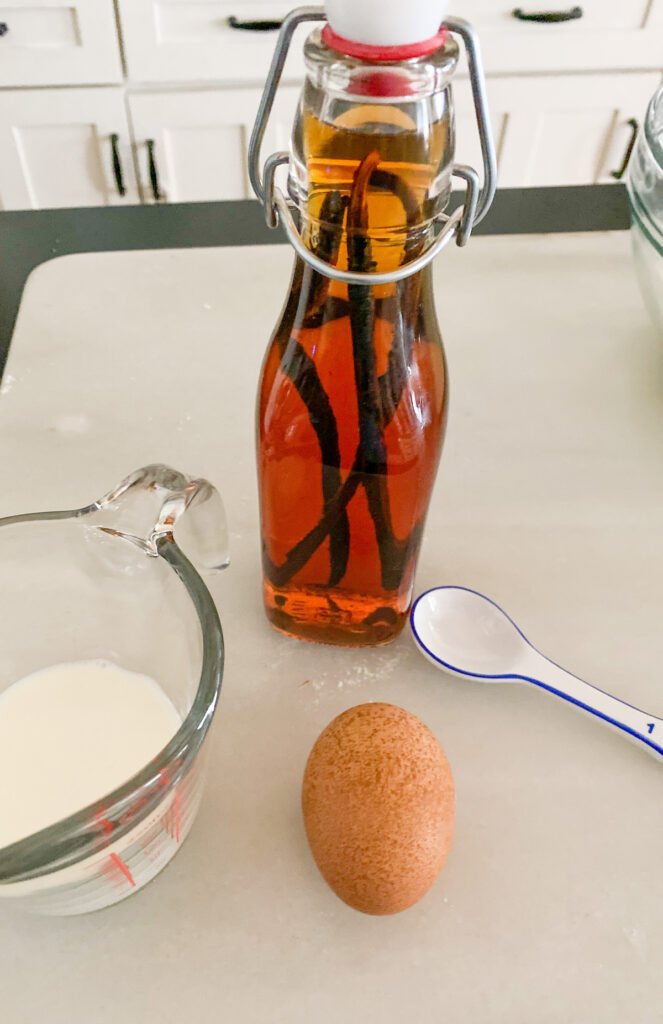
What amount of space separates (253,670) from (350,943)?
115 mm

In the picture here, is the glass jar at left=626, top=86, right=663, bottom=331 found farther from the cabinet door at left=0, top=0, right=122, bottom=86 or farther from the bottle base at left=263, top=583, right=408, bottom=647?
the cabinet door at left=0, top=0, right=122, bottom=86

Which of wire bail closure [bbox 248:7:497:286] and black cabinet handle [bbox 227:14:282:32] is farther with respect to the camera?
black cabinet handle [bbox 227:14:282:32]

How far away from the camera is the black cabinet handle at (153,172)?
1.06 meters

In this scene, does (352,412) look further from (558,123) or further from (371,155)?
(558,123)

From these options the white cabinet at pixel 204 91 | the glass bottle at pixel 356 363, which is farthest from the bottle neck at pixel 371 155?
the white cabinet at pixel 204 91

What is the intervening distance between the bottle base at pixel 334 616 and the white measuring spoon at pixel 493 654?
0.05 ft

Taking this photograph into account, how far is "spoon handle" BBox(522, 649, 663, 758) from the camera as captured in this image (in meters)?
0.31

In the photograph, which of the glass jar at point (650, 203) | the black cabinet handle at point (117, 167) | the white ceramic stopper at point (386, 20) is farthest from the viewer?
the black cabinet handle at point (117, 167)

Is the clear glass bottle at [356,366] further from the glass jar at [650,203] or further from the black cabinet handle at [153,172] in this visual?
the black cabinet handle at [153,172]

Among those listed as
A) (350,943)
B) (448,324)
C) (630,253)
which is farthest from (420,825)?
(630,253)

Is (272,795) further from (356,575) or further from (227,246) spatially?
(227,246)

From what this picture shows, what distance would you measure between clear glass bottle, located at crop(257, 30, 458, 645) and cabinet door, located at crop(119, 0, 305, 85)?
0.83 metres

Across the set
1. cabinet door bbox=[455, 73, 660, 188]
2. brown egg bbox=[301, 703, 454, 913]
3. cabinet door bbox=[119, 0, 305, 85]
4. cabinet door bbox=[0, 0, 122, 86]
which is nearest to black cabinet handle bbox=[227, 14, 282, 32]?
cabinet door bbox=[119, 0, 305, 85]

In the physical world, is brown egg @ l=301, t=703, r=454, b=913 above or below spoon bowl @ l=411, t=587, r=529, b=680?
above
